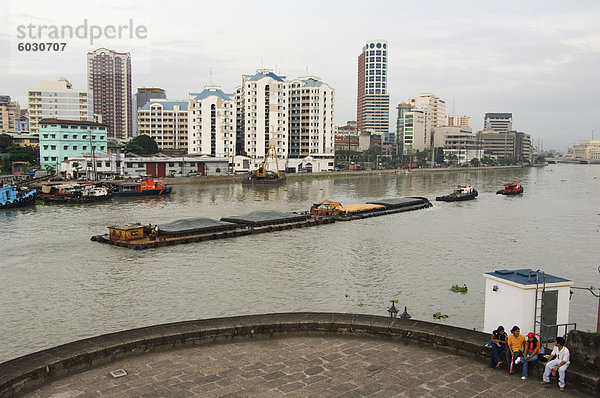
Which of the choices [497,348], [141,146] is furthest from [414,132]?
[497,348]

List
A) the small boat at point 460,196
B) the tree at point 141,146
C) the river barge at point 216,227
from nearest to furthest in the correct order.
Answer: the river barge at point 216,227 < the small boat at point 460,196 < the tree at point 141,146

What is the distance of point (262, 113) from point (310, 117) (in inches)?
412

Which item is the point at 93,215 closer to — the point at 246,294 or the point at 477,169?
the point at 246,294

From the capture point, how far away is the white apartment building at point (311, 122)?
93.1 m

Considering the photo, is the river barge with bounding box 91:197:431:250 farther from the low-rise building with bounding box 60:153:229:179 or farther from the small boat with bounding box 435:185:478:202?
the low-rise building with bounding box 60:153:229:179

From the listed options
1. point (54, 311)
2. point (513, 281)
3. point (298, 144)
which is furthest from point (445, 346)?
point (298, 144)

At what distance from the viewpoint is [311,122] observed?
9331 centimetres

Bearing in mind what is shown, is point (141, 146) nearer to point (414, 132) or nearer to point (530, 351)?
point (530, 351)

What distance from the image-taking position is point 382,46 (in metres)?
193

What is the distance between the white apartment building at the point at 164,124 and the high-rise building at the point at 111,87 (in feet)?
166

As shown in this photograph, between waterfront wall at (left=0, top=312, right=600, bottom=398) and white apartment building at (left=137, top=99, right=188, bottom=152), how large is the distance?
9630 centimetres

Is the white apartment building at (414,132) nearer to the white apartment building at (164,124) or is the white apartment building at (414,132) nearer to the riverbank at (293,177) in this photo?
the riverbank at (293,177)

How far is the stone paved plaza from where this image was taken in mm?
6363

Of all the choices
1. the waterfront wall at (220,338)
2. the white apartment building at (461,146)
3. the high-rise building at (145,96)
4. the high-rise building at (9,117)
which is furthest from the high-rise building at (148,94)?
the waterfront wall at (220,338)
